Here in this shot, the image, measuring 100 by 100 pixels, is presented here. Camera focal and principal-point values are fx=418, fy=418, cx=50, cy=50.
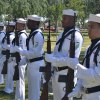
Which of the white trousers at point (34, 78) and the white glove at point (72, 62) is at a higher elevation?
the white glove at point (72, 62)

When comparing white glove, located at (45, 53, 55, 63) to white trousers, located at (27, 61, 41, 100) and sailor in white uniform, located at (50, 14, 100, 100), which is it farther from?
white trousers, located at (27, 61, 41, 100)

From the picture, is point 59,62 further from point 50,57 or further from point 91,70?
point 91,70

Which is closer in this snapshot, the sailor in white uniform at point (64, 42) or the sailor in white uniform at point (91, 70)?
the sailor in white uniform at point (91, 70)

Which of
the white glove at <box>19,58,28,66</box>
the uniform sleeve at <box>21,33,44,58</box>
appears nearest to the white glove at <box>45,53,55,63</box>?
the uniform sleeve at <box>21,33,44,58</box>

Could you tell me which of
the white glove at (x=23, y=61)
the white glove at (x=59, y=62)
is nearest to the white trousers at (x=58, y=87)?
the white glove at (x=59, y=62)

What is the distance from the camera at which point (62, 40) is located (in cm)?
751

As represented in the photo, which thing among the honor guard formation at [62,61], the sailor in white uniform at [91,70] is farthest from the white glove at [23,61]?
the sailor in white uniform at [91,70]

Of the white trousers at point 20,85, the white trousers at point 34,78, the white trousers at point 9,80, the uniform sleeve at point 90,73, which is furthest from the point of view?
the white trousers at point 9,80


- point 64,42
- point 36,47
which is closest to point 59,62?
point 64,42

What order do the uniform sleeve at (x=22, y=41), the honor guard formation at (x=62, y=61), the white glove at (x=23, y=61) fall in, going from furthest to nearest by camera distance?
the uniform sleeve at (x=22, y=41), the white glove at (x=23, y=61), the honor guard formation at (x=62, y=61)

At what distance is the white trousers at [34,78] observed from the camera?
9133mm

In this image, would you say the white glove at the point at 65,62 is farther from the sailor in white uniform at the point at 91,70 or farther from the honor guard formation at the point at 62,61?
the sailor in white uniform at the point at 91,70

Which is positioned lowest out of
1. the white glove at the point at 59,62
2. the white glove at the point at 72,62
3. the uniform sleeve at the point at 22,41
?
the uniform sleeve at the point at 22,41

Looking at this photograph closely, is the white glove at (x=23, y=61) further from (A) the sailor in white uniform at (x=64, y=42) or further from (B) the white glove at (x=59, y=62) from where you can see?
(B) the white glove at (x=59, y=62)
